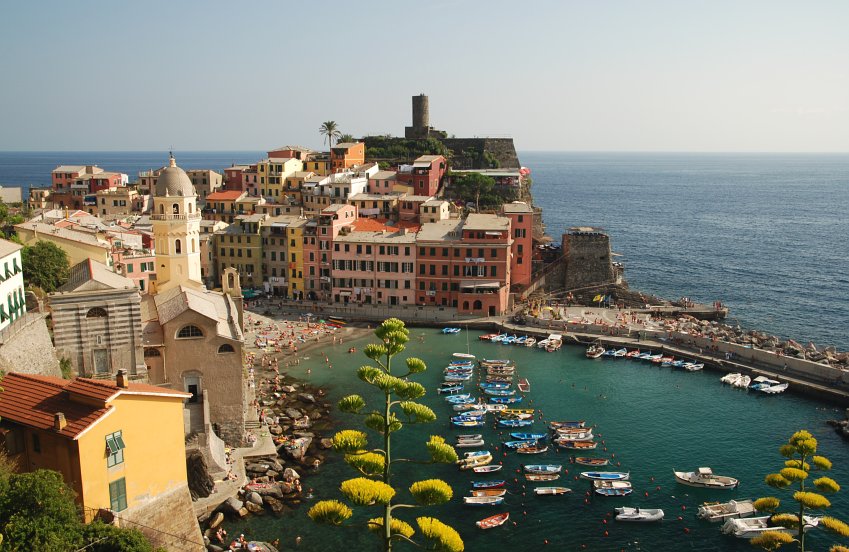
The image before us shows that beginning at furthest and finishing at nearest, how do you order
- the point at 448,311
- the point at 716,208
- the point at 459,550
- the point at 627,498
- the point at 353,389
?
the point at 716,208, the point at 448,311, the point at 353,389, the point at 627,498, the point at 459,550

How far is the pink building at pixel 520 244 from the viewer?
69.8 meters

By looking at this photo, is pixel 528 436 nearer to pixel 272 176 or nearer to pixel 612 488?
pixel 612 488

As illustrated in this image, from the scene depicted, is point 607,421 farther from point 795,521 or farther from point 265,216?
point 265,216

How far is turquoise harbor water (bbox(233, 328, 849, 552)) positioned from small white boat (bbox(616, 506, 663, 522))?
32 cm

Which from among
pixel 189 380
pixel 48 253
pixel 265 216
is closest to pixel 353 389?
pixel 189 380

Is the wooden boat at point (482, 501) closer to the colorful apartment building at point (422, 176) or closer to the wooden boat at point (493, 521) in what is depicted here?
the wooden boat at point (493, 521)

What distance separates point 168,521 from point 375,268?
44.1 meters

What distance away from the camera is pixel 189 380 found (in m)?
36.5

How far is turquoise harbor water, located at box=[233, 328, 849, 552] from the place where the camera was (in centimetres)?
3172

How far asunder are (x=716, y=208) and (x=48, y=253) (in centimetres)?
16067

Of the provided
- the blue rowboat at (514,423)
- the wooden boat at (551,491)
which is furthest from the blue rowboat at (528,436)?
the wooden boat at (551,491)

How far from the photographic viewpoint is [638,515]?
3288cm

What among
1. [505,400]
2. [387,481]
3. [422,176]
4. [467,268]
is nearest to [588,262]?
[467,268]

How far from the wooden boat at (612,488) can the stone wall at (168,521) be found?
19218mm
